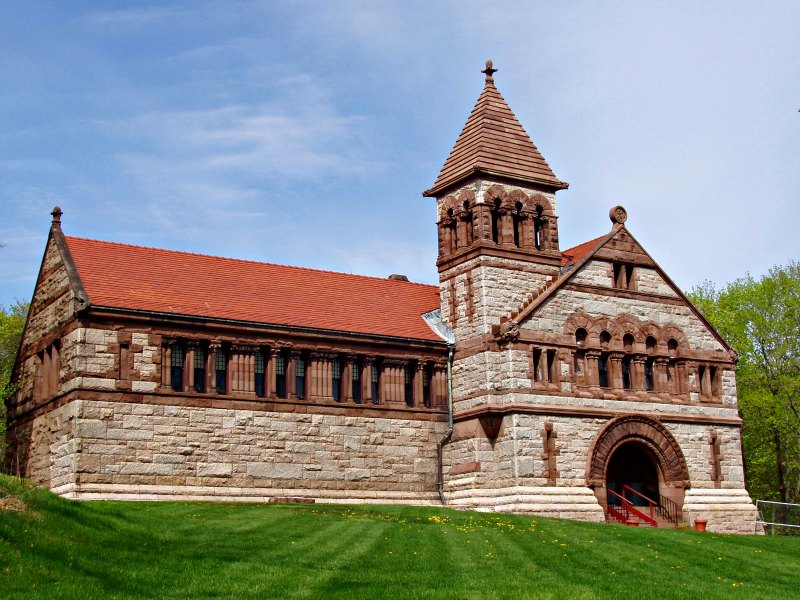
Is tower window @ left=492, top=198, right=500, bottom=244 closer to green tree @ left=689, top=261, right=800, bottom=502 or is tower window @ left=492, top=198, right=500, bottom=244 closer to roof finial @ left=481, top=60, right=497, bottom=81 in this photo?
roof finial @ left=481, top=60, right=497, bottom=81

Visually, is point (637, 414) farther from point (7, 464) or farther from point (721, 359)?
point (7, 464)

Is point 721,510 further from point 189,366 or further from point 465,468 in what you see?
point 189,366

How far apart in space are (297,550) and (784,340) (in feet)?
133

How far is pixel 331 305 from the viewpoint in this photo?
41781mm

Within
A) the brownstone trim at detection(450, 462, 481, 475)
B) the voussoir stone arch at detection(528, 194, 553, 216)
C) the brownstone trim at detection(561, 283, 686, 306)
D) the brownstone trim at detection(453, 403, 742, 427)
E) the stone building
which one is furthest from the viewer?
the voussoir stone arch at detection(528, 194, 553, 216)

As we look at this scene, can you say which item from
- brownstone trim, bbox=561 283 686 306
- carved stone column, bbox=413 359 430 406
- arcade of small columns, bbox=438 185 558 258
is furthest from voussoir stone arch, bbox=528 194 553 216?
carved stone column, bbox=413 359 430 406

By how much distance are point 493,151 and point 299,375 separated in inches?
435

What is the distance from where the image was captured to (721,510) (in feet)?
137

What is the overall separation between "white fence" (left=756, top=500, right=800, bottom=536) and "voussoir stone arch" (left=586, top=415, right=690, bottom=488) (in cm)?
338

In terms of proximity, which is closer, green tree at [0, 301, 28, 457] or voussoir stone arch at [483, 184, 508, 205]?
voussoir stone arch at [483, 184, 508, 205]

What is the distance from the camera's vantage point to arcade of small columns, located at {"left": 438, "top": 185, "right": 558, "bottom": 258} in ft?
138

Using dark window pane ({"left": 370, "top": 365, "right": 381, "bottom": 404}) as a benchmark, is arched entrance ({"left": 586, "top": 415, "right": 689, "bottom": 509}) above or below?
below

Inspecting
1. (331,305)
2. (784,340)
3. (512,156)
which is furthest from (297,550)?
(784,340)

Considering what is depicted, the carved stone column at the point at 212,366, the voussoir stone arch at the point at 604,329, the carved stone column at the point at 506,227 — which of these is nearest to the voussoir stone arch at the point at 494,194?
the carved stone column at the point at 506,227
